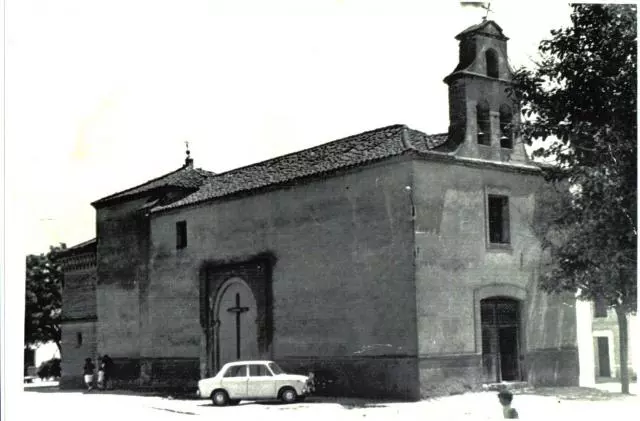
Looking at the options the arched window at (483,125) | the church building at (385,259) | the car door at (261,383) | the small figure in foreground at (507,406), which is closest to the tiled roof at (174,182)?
the church building at (385,259)

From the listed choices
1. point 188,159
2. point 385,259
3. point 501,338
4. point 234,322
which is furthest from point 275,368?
point 501,338

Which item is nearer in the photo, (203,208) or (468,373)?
(468,373)

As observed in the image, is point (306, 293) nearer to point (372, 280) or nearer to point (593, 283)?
point (372, 280)

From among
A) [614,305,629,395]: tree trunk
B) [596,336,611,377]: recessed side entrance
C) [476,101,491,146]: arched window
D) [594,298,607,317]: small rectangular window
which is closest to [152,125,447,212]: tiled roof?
[476,101,491,146]: arched window

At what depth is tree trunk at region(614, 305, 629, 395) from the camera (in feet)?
46.5

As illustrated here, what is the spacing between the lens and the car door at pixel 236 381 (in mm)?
16359

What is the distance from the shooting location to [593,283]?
15.4 metres

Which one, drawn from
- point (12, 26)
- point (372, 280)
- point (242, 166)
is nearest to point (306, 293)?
point (372, 280)

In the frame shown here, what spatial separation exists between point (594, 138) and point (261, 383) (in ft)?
24.7

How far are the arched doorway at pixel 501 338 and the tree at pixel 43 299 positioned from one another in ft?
27.2

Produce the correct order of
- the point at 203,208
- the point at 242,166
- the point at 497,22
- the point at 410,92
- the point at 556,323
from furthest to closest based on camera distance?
the point at 203,208, the point at 556,323, the point at 242,166, the point at 410,92, the point at 497,22

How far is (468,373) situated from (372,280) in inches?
Result: 102

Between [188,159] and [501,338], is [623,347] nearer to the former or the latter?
[501,338]

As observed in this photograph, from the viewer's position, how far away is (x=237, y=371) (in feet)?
55.2
